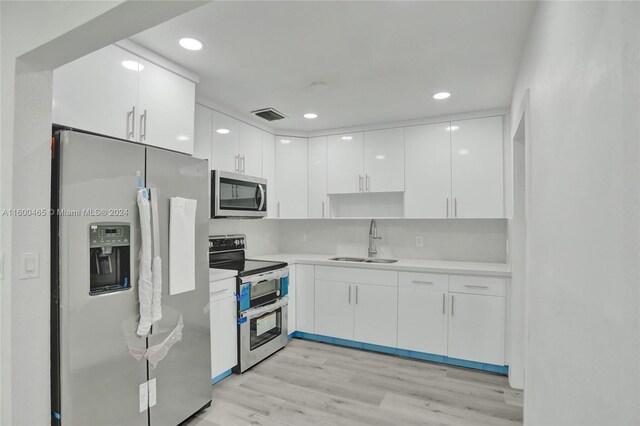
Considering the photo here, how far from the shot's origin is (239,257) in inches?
147

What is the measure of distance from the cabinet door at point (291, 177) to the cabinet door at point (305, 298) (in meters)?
0.73

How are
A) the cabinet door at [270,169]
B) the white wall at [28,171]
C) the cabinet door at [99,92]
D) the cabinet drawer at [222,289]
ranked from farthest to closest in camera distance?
1. the cabinet door at [270,169]
2. the cabinet drawer at [222,289]
3. the cabinet door at [99,92]
4. the white wall at [28,171]

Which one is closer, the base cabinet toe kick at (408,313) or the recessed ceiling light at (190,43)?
the recessed ceiling light at (190,43)

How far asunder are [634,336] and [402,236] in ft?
11.3

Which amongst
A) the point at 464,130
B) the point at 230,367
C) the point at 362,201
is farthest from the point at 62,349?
the point at 464,130

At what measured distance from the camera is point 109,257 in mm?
1756

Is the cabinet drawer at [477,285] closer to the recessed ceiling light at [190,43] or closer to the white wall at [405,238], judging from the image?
the white wall at [405,238]

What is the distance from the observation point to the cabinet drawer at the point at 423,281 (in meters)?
3.12

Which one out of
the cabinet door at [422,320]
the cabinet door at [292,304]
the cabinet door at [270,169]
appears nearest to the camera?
the cabinet door at [422,320]

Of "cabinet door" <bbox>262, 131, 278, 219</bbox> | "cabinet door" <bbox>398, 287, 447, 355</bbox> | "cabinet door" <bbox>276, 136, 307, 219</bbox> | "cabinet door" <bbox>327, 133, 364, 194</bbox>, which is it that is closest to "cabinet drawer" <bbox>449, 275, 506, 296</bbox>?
"cabinet door" <bbox>398, 287, 447, 355</bbox>

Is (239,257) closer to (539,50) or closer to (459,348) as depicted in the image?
(459,348)

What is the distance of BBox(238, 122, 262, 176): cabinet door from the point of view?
353 centimetres

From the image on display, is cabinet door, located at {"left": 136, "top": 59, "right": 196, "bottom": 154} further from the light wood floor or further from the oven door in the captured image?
the light wood floor

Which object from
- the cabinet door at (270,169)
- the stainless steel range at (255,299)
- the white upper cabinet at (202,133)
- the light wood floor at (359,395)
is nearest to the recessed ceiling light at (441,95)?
the cabinet door at (270,169)
